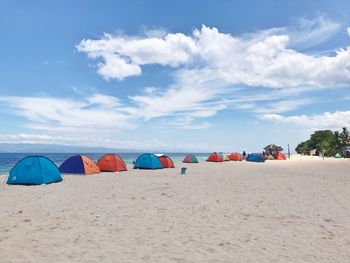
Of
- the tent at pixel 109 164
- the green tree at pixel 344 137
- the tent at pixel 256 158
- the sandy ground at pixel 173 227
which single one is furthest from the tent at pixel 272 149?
the sandy ground at pixel 173 227

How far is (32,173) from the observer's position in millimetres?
17750

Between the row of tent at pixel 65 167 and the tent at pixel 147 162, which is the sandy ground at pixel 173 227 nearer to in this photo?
the row of tent at pixel 65 167

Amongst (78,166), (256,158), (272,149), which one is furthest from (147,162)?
(272,149)

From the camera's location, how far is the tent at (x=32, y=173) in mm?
17672

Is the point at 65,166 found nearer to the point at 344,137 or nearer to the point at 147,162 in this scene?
the point at 147,162

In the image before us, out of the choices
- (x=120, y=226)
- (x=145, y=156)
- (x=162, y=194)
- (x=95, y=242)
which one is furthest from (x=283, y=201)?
(x=145, y=156)

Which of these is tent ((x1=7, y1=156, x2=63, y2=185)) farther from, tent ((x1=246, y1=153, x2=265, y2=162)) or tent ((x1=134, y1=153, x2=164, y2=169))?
tent ((x1=246, y1=153, x2=265, y2=162))

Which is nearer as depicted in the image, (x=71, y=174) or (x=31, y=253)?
(x=31, y=253)

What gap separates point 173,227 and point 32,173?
476 inches

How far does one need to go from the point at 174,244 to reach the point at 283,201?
7241 mm

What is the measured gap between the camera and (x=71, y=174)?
24031 mm

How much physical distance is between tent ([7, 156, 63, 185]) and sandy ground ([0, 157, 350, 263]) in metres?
3.45

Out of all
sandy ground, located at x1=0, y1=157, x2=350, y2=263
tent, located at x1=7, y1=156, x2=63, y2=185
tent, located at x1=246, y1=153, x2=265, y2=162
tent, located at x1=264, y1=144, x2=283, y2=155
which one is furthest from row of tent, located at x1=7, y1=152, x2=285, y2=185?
tent, located at x1=264, y1=144, x2=283, y2=155

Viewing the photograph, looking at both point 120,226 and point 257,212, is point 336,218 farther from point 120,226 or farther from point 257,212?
point 120,226
